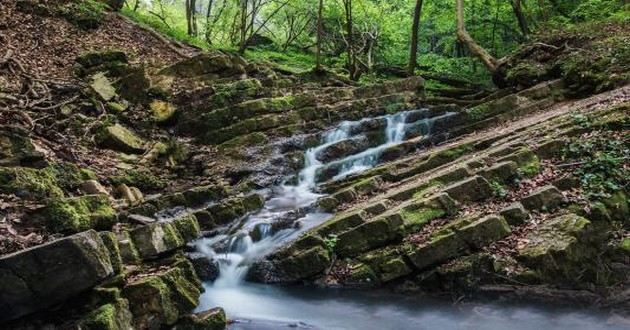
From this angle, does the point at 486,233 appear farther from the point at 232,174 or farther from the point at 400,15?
the point at 400,15

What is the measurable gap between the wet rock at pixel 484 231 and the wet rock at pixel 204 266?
153 inches

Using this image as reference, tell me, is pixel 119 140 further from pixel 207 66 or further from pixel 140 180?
pixel 207 66

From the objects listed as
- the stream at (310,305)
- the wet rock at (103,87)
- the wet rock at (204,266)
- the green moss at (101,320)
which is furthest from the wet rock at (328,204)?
the wet rock at (103,87)

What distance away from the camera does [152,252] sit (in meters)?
7.07

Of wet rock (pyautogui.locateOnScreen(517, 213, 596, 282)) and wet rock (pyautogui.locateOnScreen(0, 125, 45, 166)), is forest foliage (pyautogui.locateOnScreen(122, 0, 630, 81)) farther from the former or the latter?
wet rock (pyautogui.locateOnScreen(517, 213, 596, 282))

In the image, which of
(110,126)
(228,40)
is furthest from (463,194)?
(228,40)

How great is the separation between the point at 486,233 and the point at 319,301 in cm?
274

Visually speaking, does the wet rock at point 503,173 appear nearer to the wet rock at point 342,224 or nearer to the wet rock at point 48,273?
the wet rock at point 342,224

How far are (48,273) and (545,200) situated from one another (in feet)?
23.5

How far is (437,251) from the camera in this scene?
7883 mm

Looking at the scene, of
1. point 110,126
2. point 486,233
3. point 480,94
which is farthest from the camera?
point 480,94

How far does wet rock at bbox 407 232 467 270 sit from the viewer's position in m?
7.86

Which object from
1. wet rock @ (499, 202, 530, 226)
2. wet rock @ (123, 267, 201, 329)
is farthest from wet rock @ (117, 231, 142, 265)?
wet rock @ (499, 202, 530, 226)

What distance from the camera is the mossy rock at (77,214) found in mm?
A: 6051
